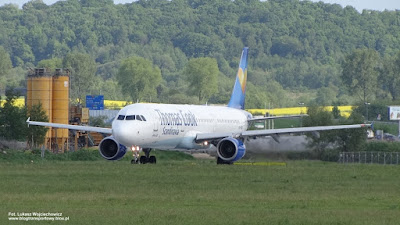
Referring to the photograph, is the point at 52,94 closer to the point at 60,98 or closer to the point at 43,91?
the point at 60,98

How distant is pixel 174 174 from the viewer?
47875mm

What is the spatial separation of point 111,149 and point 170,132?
11.4 ft

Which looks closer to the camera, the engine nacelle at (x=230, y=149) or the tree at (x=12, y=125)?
the engine nacelle at (x=230, y=149)

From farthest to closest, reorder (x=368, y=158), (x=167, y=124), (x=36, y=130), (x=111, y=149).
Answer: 1. (x=36, y=130)
2. (x=368, y=158)
3. (x=111, y=149)
4. (x=167, y=124)

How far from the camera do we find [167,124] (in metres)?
60.5

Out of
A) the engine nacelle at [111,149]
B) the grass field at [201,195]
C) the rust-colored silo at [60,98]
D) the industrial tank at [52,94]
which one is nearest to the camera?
the grass field at [201,195]

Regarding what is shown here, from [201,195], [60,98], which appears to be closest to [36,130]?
[60,98]

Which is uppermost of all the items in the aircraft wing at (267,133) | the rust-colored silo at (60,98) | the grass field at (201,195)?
the rust-colored silo at (60,98)

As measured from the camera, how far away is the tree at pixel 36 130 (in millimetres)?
83200

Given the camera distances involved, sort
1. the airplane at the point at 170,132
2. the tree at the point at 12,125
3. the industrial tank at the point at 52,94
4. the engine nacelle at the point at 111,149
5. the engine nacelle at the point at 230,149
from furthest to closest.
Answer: the industrial tank at the point at 52,94, the tree at the point at 12,125, the engine nacelle at the point at 111,149, the engine nacelle at the point at 230,149, the airplane at the point at 170,132

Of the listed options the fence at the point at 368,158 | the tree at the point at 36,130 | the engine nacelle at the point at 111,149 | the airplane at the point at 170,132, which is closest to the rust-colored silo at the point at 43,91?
the tree at the point at 36,130

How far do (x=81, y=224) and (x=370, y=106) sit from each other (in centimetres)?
14240

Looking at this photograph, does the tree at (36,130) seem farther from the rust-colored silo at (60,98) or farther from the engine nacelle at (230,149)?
the engine nacelle at (230,149)

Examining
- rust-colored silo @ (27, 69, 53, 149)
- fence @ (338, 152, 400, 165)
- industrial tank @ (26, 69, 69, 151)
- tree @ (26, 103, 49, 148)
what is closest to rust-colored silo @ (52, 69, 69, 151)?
industrial tank @ (26, 69, 69, 151)
